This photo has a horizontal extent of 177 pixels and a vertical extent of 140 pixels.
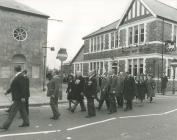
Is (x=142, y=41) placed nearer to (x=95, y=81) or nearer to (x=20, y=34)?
(x=20, y=34)

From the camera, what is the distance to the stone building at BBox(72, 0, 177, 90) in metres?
29.8

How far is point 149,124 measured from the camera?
31.2 ft

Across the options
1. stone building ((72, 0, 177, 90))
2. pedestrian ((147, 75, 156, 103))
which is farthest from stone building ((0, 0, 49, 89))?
pedestrian ((147, 75, 156, 103))

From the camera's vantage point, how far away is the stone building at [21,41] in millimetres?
23359

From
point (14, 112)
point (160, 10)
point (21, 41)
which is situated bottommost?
point (14, 112)

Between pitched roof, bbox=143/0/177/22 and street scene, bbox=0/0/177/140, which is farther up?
pitched roof, bbox=143/0/177/22

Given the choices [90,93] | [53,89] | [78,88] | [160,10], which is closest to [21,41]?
[78,88]

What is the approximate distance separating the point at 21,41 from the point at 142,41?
1309 cm

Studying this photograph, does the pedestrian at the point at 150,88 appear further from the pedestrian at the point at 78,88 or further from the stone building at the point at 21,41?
the stone building at the point at 21,41

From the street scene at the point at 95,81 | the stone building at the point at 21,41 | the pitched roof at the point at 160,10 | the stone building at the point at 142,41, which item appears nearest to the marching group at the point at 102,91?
the street scene at the point at 95,81

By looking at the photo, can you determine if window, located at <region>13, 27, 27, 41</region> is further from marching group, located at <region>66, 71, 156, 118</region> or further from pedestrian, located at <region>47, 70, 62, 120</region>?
pedestrian, located at <region>47, 70, 62, 120</region>

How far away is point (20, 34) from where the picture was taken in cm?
2439

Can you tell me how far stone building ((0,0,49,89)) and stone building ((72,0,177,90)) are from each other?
35.2ft

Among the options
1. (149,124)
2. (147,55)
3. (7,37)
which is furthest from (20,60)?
(149,124)
